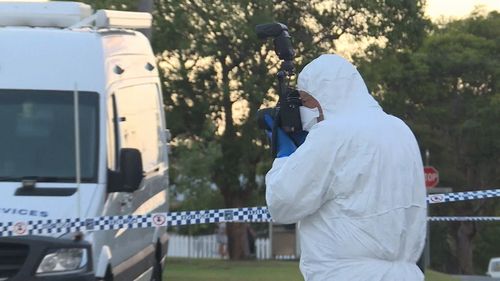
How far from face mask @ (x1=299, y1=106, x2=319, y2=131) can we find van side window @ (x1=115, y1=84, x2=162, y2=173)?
3900 mm

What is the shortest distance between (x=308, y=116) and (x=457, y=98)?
23397 mm

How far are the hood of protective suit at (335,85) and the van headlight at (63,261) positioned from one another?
3581 mm

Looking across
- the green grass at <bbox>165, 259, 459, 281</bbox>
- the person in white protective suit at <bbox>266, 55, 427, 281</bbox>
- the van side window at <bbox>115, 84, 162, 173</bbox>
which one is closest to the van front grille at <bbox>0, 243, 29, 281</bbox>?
the van side window at <bbox>115, 84, 162, 173</bbox>

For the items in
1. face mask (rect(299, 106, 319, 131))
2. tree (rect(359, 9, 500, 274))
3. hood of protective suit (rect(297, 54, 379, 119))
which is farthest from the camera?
tree (rect(359, 9, 500, 274))

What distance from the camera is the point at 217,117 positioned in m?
18.1

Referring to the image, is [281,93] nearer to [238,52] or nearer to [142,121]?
[142,121]

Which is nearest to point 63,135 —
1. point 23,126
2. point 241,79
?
point 23,126

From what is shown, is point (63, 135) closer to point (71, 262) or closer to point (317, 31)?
point (71, 262)

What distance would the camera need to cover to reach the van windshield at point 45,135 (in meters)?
7.24

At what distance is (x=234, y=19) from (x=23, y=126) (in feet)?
28.1

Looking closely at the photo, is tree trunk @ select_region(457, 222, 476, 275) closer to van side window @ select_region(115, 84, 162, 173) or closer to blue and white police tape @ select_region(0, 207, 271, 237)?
van side window @ select_region(115, 84, 162, 173)

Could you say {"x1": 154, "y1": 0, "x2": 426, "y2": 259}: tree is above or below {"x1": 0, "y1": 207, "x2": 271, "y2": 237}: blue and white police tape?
above

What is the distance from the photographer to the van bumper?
656cm

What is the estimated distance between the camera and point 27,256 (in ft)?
21.7
